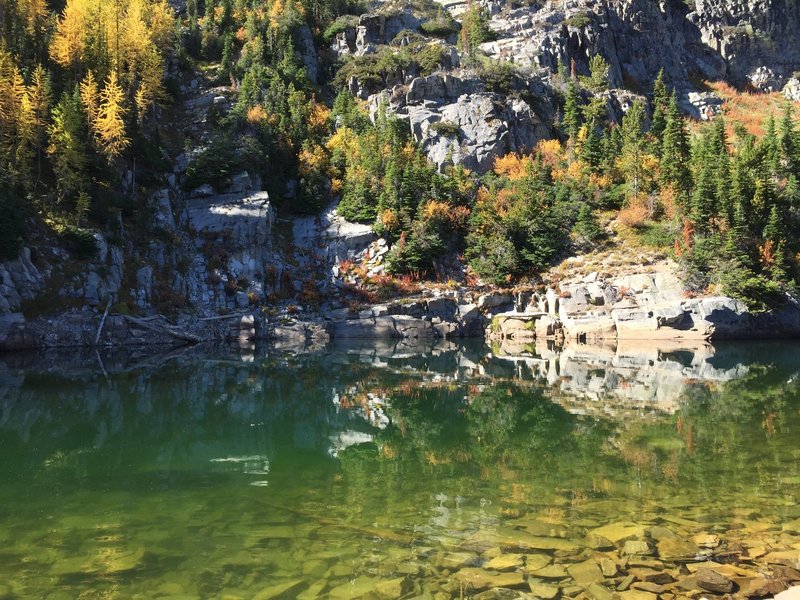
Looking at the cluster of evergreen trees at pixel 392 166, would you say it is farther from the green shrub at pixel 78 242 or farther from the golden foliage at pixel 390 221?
the green shrub at pixel 78 242

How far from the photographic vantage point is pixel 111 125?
40.2 metres

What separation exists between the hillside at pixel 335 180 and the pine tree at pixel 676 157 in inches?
7.6

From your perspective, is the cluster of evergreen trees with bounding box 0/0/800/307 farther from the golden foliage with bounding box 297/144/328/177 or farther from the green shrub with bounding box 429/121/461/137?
the green shrub with bounding box 429/121/461/137

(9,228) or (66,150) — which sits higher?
(66,150)

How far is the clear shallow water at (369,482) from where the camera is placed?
5973 mm

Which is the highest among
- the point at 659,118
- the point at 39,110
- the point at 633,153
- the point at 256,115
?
the point at 659,118

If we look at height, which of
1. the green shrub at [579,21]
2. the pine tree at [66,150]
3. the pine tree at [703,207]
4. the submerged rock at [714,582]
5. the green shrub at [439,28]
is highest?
the green shrub at [439,28]

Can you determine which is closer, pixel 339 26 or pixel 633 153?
pixel 633 153

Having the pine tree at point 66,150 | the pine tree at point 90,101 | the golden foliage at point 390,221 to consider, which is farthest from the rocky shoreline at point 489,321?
the pine tree at point 90,101

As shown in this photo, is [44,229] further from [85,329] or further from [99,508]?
[99,508]

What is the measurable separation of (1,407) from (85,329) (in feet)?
62.0

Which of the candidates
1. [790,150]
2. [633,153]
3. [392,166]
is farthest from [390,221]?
[790,150]

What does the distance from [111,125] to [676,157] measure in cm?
4981

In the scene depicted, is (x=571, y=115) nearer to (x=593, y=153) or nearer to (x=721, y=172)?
(x=593, y=153)
